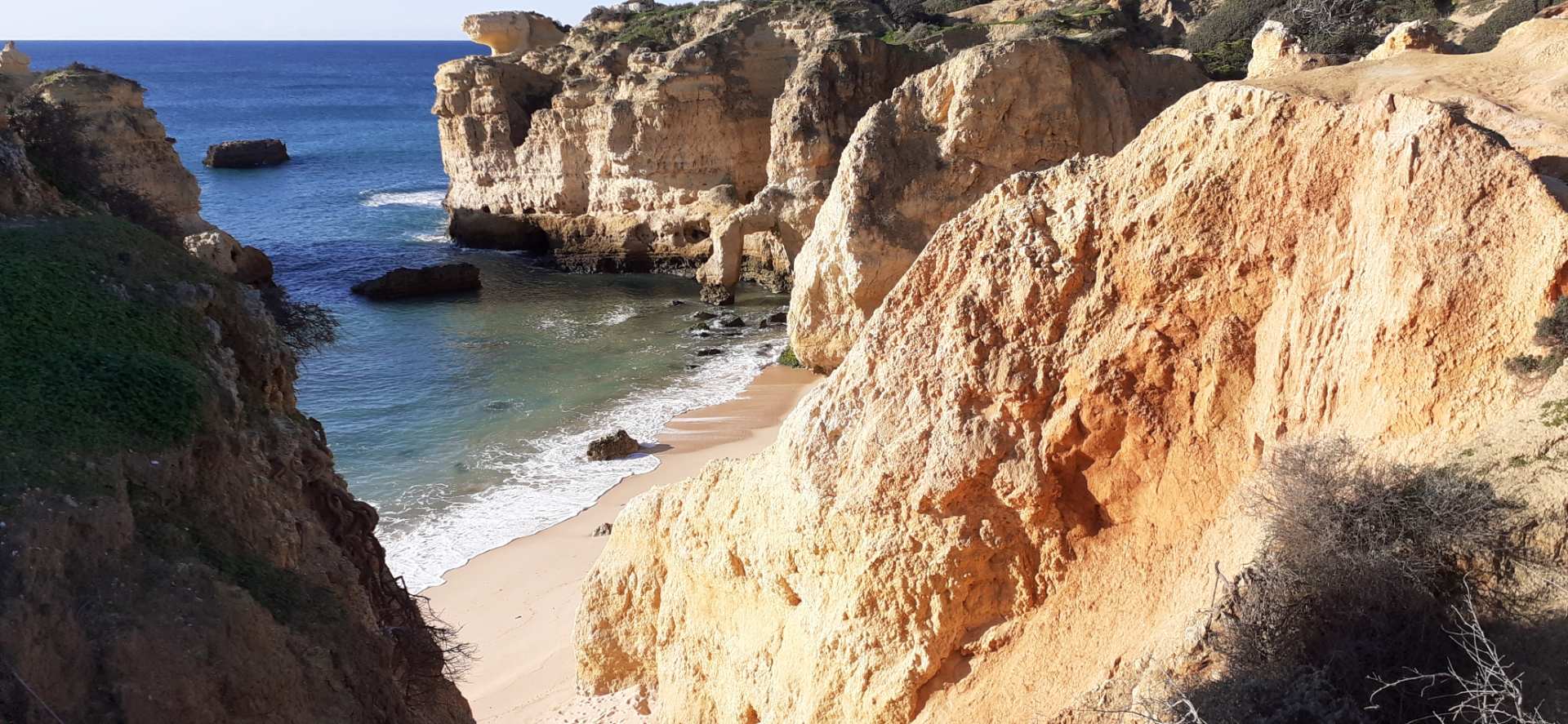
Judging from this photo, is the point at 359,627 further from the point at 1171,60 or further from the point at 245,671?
the point at 1171,60

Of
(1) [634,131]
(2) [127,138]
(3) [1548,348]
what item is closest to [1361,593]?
(3) [1548,348]

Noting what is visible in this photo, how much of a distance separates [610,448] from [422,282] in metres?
19.0

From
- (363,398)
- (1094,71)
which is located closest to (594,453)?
(363,398)

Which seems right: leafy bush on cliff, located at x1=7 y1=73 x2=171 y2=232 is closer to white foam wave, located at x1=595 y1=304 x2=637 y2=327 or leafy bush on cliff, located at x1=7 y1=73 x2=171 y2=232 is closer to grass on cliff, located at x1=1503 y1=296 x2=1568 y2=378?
grass on cliff, located at x1=1503 y1=296 x2=1568 y2=378

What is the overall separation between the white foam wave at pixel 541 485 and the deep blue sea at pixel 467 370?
48 mm

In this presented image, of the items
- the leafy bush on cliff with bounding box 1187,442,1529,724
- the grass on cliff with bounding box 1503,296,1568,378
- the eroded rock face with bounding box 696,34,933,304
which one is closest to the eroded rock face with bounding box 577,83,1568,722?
the grass on cliff with bounding box 1503,296,1568,378

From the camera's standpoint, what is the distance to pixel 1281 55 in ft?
47.6

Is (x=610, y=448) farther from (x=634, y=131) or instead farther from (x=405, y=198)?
(x=405, y=198)

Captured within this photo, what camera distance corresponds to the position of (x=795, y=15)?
40375mm

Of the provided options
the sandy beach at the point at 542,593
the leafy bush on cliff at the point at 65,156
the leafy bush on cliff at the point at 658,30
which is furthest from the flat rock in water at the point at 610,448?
the leafy bush on cliff at the point at 658,30

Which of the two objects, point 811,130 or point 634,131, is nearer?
point 811,130

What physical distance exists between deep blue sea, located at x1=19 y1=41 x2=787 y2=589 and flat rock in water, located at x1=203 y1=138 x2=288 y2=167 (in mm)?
11895

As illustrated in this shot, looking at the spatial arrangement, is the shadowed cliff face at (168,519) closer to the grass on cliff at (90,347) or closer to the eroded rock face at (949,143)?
the grass on cliff at (90,347)

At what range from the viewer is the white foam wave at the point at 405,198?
59.7m
